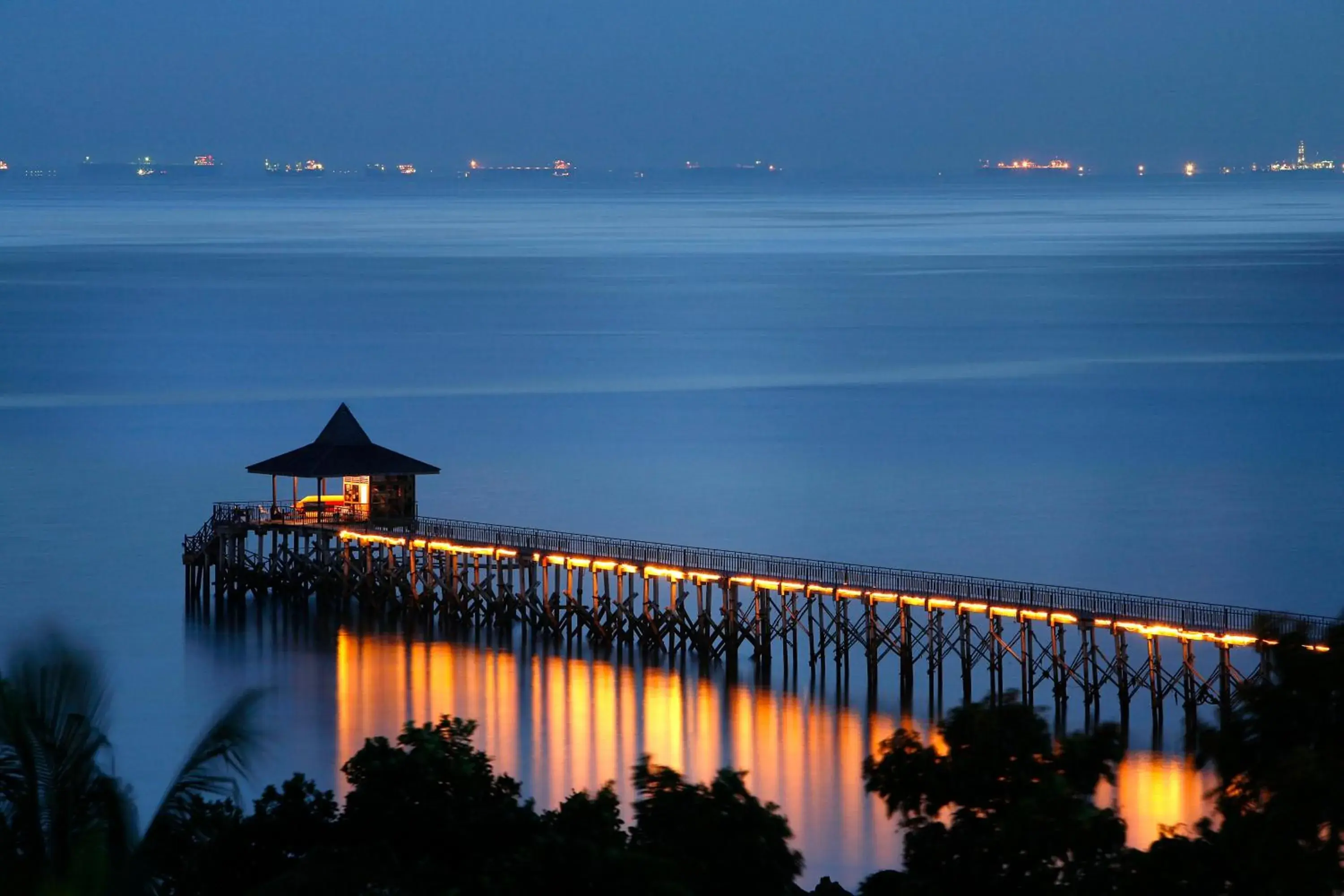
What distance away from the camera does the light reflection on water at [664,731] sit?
89.4 ft

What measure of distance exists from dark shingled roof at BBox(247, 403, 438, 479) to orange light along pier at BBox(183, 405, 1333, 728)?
0.13 feet

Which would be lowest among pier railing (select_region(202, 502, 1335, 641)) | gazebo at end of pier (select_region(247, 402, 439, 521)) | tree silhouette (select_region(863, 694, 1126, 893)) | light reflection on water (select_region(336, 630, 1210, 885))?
light reflection on water (select_region(336, 630, 1210, 885))

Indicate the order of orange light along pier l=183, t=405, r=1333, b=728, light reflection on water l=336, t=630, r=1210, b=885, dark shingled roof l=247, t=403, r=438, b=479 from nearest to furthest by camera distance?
light reflection on water l=336, t=630, r=1210, b=885 < orange light along pier l=183, t=405, r=1333, b=728 < dark shingled roof l=247, t=403, r=438, b=479

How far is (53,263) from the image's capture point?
155750 millimetres

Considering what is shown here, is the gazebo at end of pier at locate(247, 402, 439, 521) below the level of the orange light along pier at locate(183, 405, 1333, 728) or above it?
above

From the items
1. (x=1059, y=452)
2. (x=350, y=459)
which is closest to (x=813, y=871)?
(x=350, y=459)

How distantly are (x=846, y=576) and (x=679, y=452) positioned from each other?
1099 inches

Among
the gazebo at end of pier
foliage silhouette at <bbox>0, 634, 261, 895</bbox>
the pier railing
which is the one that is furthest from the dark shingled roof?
foliage silhouette at <bbox>0, 634, 261, 895</bbox>

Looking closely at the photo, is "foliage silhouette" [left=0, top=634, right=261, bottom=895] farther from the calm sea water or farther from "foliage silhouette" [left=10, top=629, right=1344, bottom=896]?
the calm sea water

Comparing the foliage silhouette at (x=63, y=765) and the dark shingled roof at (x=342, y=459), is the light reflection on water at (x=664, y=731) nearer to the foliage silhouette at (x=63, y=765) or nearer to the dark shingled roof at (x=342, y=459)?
the dark shingled roof at (x=342, y=459)

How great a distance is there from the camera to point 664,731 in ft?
103

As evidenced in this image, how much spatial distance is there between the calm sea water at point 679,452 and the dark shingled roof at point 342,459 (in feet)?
9.78

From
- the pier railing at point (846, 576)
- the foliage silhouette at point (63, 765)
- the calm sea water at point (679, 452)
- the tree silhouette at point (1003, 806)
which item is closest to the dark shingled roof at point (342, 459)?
the pier railing at point (846, 576)

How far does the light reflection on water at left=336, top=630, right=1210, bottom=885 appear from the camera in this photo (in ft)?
89.4
